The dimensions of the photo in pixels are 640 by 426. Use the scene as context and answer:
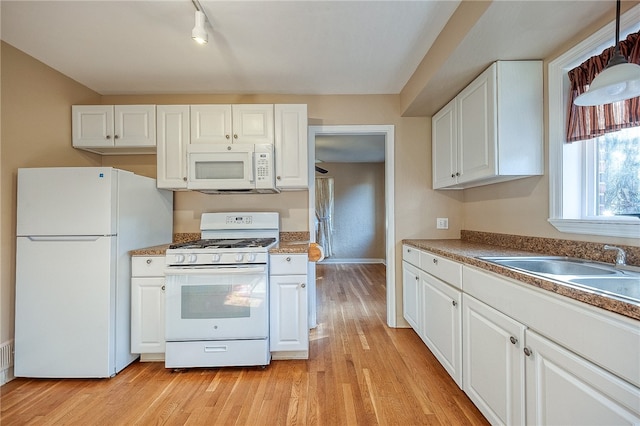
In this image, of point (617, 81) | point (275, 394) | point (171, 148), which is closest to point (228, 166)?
point (171, 148)

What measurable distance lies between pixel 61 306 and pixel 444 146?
326 centimetres

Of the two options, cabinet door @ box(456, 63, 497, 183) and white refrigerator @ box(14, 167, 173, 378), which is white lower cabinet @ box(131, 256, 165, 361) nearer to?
white refrigerator @ box(14, 167, 173, 378)

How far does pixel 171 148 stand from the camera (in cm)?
255

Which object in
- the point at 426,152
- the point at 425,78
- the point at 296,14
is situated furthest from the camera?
the point at 426,152

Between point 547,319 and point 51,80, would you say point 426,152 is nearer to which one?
point 547,319

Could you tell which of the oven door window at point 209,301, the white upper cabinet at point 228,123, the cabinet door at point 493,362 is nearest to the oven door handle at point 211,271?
the oven door window at point 209,301

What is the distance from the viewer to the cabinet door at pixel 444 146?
2400 mm

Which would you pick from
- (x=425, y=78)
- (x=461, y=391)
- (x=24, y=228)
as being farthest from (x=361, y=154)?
(x=24, y=228)

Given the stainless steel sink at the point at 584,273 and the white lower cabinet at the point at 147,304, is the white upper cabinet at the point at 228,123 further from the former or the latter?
the stainless steel sink at the point at 584,273

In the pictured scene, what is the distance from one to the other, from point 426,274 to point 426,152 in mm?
1310

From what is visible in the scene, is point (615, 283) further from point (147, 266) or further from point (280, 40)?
point (147, 266)

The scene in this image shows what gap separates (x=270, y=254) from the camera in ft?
7.29

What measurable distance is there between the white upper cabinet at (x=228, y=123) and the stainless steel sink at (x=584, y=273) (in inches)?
78.8

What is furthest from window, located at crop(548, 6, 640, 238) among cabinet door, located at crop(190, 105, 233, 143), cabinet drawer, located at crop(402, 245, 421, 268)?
cabinet door, located at crop(190, 105, 233, 143)
